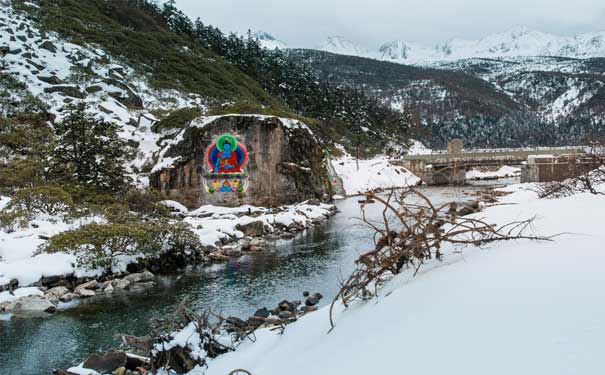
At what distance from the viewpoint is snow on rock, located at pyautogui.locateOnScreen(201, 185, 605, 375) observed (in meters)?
2.30

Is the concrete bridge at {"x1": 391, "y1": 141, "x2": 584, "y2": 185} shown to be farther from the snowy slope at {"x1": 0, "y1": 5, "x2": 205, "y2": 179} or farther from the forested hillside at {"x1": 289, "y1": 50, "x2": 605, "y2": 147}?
the forested hillside at {"x1": 289, "y1": 50, "x2": 605, "y2": 147}

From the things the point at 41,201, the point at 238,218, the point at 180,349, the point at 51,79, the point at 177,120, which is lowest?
the point at 238,218

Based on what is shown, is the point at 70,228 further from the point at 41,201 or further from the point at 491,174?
the point at 491,174

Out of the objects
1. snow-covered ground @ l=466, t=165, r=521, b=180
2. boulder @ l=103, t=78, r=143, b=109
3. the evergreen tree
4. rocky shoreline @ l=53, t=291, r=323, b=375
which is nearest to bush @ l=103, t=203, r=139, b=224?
the evergreen tree

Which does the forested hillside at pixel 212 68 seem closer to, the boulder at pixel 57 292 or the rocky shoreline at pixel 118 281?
the rocky shoreline at pixel 118 281

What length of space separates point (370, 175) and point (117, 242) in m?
31.9

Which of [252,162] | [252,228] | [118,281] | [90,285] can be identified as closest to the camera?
[90,285]

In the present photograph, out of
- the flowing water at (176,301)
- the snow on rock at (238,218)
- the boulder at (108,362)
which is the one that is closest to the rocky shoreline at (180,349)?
the boulder at (108,362)

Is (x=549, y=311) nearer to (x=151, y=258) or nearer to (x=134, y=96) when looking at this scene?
(x=151, y=258)

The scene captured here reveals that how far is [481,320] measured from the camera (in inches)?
109

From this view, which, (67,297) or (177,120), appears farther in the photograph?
(177,120)

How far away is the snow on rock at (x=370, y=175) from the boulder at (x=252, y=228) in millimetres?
20153

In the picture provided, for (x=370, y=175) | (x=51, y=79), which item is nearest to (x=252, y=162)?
(x=370, y=175)

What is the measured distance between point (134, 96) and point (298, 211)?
→ 24.4 m
